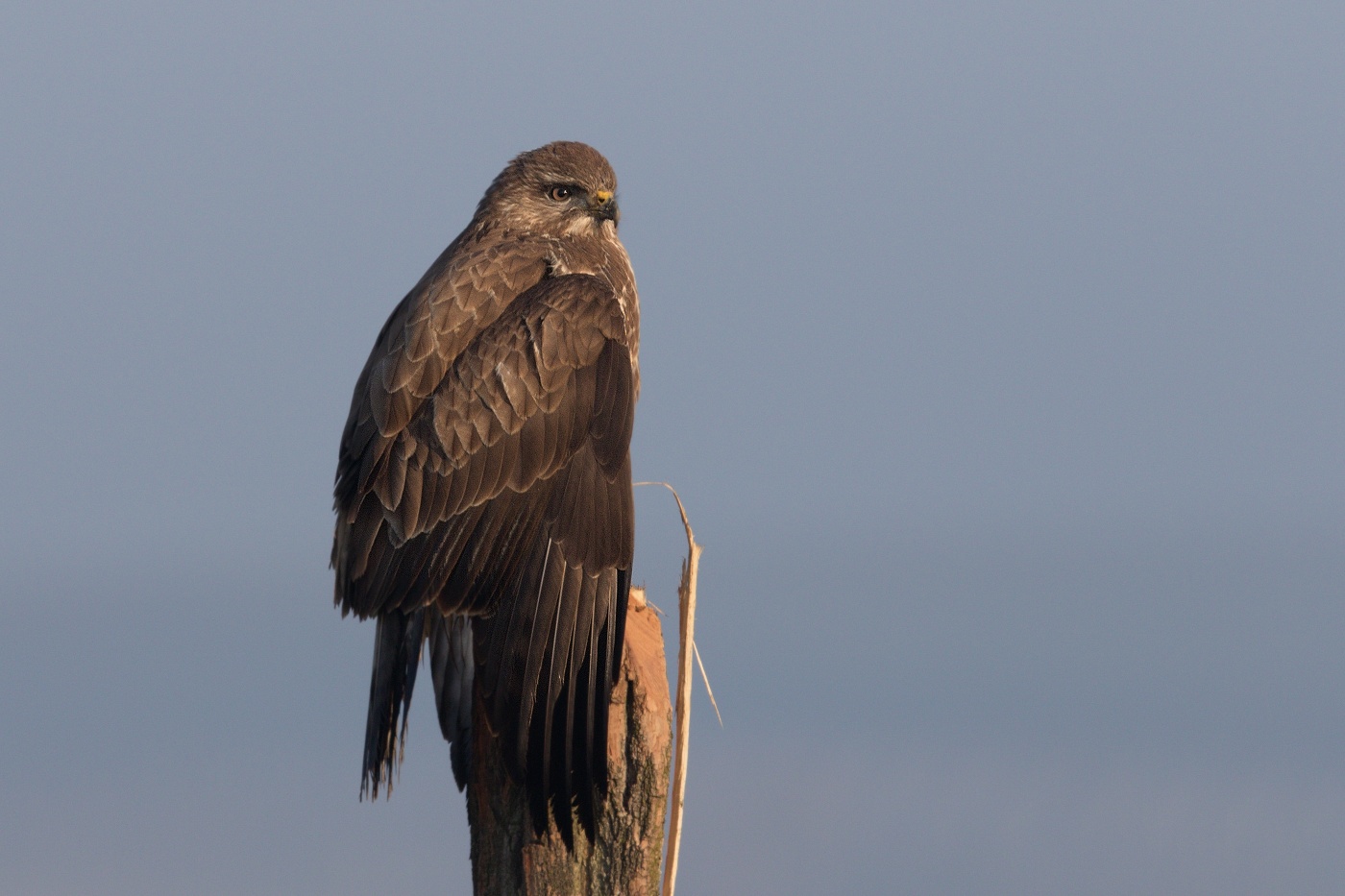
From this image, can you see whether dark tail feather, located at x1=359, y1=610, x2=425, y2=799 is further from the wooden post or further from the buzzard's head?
the buzzard's head

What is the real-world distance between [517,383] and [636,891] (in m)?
2.13

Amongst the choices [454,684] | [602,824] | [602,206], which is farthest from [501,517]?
[602,206]

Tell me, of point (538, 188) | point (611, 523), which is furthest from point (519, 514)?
point (538, 188)

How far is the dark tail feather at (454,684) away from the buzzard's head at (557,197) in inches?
93.0

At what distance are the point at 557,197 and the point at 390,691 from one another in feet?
9.47

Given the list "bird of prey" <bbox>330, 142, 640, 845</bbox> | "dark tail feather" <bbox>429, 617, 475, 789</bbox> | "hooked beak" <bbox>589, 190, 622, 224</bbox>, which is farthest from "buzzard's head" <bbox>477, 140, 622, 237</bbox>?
"dark tail feather" <bbox>429, 617, 475, 789</bbox>

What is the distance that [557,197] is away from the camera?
754 cm

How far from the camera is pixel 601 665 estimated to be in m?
5.78

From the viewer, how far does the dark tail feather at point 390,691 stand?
5.85 meters

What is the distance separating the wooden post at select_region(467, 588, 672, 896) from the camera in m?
5.49

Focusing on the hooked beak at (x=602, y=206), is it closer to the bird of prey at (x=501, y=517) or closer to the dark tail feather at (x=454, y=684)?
the bird of prey at (x=501, y=517)

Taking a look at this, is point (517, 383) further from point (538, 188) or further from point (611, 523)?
point (538, 188)

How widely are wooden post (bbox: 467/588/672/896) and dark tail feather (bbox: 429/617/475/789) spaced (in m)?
0.05

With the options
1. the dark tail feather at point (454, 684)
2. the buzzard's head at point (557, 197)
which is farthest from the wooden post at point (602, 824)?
the buzzard's head at point (557, 197)
